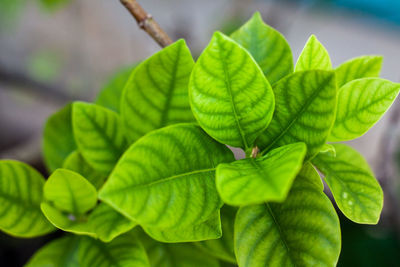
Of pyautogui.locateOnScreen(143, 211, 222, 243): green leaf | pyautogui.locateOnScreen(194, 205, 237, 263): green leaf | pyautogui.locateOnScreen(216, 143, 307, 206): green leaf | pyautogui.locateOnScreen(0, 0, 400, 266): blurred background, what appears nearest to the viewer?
pyautogui.locateOnScreen(216, 143, 307, 206): green leaf

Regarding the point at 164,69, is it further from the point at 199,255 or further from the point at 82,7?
the point at 82,7

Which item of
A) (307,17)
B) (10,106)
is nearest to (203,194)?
(10,106)

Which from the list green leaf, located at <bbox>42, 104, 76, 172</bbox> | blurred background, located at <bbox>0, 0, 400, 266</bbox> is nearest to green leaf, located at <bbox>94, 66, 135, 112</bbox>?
green leaf, located at <bbox>42, 104, 76, 172</bbox>

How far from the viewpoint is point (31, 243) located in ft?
3.32

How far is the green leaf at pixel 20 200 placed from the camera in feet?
1.35

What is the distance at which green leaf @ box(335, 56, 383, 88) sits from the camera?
16.7 inches

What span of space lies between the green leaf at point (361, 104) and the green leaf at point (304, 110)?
5 centimetres

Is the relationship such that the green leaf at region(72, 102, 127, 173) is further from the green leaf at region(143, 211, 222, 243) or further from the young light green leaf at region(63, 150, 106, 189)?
the green leaf at region(143, 211, 222, 243)

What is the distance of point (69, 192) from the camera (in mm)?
427

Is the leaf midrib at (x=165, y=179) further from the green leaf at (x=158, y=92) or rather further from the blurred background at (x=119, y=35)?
the blurred background at (x=119, y=35)

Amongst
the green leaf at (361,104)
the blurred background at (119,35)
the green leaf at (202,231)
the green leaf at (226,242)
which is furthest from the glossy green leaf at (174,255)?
the blurred background at (119,35)

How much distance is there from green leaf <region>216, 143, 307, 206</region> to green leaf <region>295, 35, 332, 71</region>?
3.9 inches

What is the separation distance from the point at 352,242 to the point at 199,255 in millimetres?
730

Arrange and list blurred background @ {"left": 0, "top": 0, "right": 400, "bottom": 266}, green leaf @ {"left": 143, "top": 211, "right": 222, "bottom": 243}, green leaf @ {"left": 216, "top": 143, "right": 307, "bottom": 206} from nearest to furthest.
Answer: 1. green leaf @ {"left": 216, "top": 143, "right": 307, "bottom": 206}
2. green leaf @ {"left": 143, "top": 211, "right": 222, "bottom": 243}
3. blurred background @ {"left": 0, "top": 0, "right": 400, "bottom": 266}
